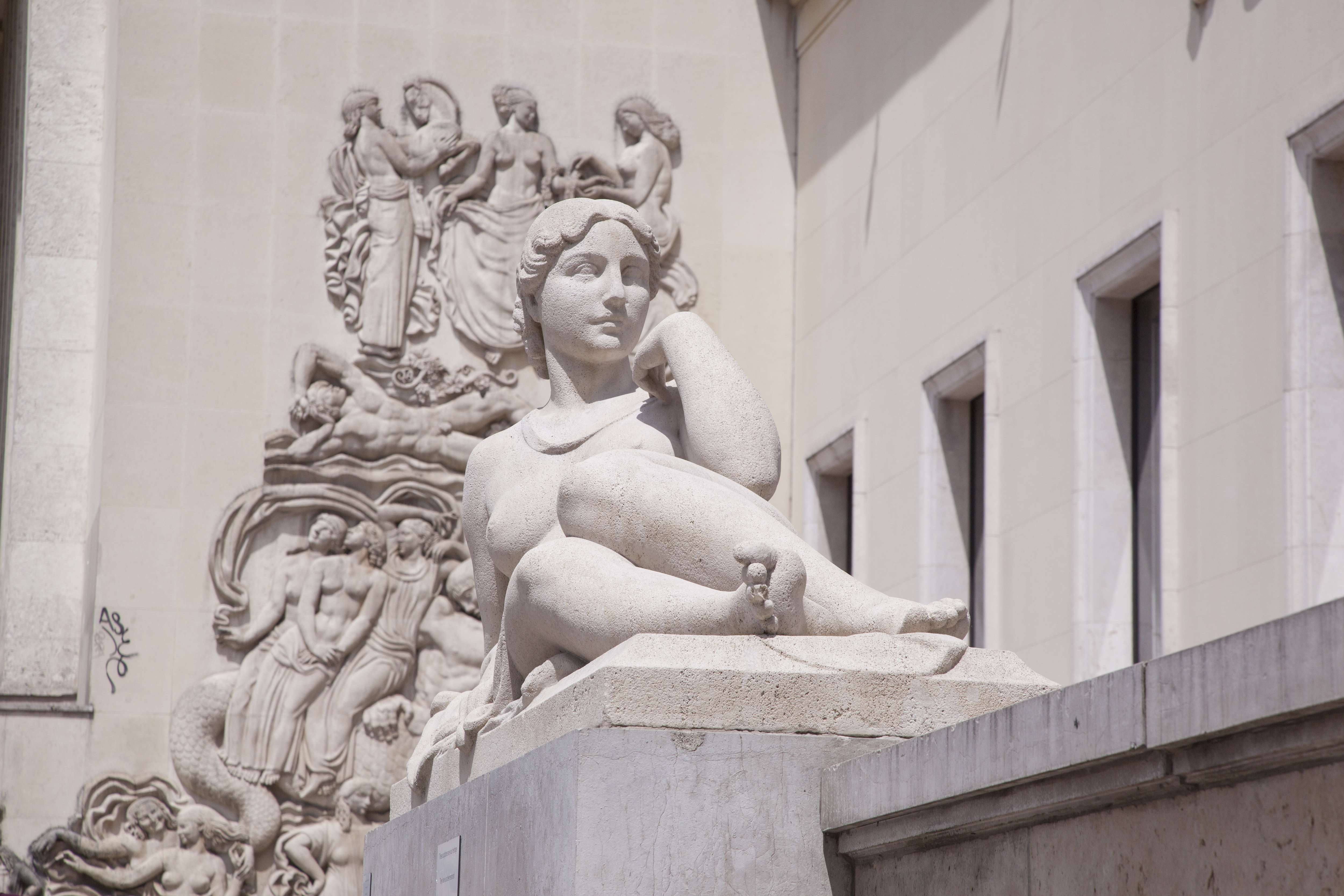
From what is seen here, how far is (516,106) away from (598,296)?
38.1 feet

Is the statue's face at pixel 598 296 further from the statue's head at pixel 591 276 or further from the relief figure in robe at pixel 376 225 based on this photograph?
the relief figure in robe at pixel 376 225

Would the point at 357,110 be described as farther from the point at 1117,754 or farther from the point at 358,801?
the point at 1117,754

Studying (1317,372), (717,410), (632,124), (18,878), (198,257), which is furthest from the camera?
(632,124)

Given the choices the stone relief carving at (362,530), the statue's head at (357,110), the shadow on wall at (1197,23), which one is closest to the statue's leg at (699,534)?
the shadow on wall at (1197,23)

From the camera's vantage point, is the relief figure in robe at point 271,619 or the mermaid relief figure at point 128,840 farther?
the relief figure in robe at point 271,619

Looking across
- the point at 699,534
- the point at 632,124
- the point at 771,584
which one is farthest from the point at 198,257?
the point at 771,584

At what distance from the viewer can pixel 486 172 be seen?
697 inches

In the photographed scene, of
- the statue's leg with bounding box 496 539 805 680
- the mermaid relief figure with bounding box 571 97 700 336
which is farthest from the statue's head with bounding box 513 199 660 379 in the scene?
the mermaid relief figure with bounding box 571 97 700 336

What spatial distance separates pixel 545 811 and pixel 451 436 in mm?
12169

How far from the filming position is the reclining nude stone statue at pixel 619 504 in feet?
17.6

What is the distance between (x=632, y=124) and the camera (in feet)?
59.6

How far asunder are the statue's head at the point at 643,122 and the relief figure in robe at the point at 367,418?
2718 millimetres

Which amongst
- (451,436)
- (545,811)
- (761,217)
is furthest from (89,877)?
(545,811)

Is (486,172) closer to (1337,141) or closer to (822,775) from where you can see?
(1337,141)
